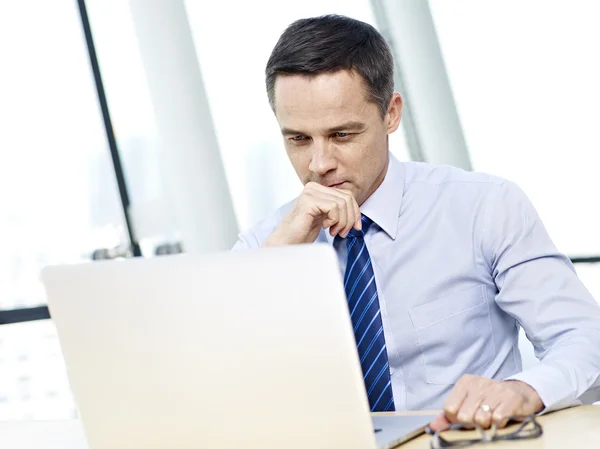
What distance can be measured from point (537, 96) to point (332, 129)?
5.35 ft

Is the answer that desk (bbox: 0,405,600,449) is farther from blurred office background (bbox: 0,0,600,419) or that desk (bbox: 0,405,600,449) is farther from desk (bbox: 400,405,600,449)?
blurred office background (bbox: 0,0,600,419)

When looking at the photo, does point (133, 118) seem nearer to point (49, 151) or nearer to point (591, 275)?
point (49, 151)

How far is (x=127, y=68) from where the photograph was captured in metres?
3.85

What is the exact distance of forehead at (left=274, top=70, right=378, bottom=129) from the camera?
1853mm

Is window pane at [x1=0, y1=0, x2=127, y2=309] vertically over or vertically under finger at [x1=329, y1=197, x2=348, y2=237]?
over

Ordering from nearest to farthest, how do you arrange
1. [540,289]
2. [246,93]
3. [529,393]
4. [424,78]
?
[529,393] → [540,289] → [424,78] → [246,93]

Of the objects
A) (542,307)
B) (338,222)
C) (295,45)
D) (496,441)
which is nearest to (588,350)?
(542,307)

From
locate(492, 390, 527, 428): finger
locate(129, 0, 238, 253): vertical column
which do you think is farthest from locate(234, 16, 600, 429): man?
locate(129, 0, 238, 253): vertical column

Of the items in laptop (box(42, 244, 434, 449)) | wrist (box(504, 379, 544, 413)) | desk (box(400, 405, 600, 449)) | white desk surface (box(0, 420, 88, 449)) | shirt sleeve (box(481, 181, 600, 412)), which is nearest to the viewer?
laptop (box(42, 244, 434, 449))

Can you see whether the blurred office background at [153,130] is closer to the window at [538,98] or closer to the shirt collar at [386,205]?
the window at [538,98]

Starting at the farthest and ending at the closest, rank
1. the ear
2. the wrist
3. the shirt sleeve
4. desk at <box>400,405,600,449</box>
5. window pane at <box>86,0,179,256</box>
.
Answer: window pane at <box>86,0,179,256</box> → the ear → the shirt sleeve → the wrist → desk at <box>400,405,600,449</box>

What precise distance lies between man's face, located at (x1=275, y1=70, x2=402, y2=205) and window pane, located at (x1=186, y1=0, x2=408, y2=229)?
185cm

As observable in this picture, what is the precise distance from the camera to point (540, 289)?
1.72 metres

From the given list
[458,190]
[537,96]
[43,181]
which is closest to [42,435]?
[458,190]
